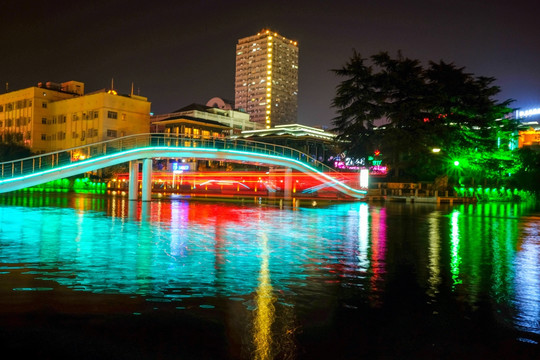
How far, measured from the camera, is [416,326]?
6078 millimetres

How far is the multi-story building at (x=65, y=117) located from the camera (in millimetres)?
74625

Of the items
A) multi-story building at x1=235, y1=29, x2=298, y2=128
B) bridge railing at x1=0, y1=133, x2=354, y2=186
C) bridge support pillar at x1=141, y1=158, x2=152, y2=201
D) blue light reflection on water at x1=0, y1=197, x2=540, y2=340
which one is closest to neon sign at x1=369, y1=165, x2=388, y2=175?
bridge railing at x1=0, y1=133, x2=354, y2=186

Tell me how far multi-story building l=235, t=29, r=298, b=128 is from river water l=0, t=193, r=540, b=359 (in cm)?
17716

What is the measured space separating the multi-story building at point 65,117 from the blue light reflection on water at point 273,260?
195 feet

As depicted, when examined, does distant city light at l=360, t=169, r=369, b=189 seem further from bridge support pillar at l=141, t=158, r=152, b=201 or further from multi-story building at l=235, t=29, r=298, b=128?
multi-story building at l=235, t=29, r=298, b=128

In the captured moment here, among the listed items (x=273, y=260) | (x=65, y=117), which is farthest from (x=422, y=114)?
(x=65, y=117)

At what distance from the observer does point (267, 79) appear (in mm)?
191125

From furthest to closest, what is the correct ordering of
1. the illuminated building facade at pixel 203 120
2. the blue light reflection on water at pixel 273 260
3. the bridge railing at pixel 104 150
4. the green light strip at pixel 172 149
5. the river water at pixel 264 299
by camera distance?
1. the illuminated building facade at pixel 203 120
2. the green light strip at pixel 172 149
3. the bridge railing at pixel 104 150
4. the blue light reflection on water at pixel 273 260
5. the river water at pixel 264 299

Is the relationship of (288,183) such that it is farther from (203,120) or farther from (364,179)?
(203,120)

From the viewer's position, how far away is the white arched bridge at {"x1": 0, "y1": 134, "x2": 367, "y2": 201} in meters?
29.6

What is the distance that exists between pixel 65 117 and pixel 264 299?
80267 mm

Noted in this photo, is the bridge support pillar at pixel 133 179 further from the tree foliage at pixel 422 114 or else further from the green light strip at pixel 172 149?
the tree foliage at pixel 422 114

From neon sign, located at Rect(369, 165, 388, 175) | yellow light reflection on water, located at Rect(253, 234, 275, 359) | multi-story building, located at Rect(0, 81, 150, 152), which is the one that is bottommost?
yellow light reflection on water, located at Rect(253, 234, 275, 359)

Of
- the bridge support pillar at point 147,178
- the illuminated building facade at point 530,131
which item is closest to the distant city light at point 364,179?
the bridge support pillar at point 147,178
